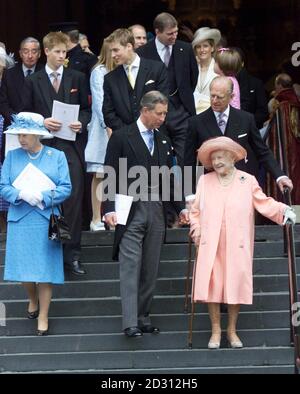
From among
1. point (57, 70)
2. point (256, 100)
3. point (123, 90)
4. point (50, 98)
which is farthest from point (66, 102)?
point (256, 100)

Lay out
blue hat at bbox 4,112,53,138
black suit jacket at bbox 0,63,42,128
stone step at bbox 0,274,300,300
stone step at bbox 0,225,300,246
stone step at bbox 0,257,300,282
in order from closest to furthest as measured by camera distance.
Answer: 1. blue hat at bbox 4,112,53,138
2. stone step at bbox 0,274,300,300
3. stone step at bbox 0,257,300,282
4. stone step at bbox 0,225,300,246
5. black suit jacket at bbox 0,63,42,128

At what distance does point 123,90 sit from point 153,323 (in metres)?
2.29

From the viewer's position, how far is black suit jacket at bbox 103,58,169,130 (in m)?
15.0

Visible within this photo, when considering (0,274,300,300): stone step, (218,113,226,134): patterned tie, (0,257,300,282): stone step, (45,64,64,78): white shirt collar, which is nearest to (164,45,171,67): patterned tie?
(45,64,64,78): white shirt collar

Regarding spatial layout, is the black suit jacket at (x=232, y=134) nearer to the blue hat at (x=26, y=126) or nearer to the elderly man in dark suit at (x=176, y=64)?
the elderly man in dark suit at (x=176, y=64)

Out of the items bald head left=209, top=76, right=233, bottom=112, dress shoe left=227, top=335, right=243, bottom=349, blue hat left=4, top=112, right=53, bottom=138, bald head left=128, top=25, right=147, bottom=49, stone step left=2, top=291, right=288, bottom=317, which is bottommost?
dress shoe left=227, top=335, right=243, bottom=349

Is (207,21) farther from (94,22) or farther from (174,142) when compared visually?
(174,142)

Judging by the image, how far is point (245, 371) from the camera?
1354 cm

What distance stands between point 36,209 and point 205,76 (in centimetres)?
281

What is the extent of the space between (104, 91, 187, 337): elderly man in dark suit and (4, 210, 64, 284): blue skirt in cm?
55

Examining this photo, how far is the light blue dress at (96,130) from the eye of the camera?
15680 millimetres

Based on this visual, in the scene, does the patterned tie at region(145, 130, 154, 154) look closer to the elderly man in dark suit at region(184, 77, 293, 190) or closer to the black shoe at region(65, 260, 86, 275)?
the elderly man in dark suit at region(184, 77, 293, 190)

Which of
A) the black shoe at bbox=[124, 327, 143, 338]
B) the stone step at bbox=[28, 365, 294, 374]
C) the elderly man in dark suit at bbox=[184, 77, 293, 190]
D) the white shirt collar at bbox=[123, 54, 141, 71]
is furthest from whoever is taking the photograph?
the white shirt collar at bbox=[123, 54, 141, 71]

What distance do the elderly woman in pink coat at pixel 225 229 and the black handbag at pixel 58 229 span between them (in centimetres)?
111
